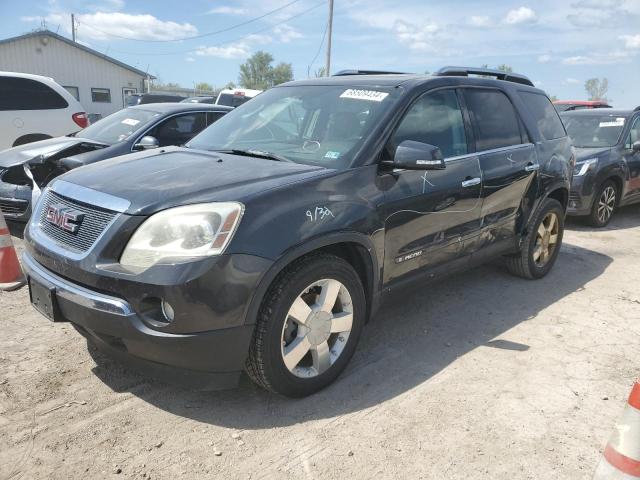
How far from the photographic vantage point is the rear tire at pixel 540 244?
4922 mm

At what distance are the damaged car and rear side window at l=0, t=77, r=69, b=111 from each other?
2.55 m

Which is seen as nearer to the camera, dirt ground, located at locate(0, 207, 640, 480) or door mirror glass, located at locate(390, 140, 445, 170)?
dirt ground, located at locate(0, 207, 640, 480)

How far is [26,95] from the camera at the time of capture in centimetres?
880

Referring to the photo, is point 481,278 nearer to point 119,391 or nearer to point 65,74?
point 119,391

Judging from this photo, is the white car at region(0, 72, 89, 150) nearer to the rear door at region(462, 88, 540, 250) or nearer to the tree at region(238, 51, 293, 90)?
the rear door at region(462, 88, 540, 250)

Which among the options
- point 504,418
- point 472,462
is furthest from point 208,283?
point 504,418

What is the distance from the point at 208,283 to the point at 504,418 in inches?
71.2

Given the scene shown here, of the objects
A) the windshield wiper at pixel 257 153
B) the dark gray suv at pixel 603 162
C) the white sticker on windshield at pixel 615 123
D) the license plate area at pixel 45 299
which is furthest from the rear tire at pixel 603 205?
the license plate area at pixel 45 299

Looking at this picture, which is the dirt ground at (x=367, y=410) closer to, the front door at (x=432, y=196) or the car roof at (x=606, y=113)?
the front door at (x=432, y=196)

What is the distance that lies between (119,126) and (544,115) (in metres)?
5.01

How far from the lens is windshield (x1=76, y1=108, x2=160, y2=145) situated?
21.3ft

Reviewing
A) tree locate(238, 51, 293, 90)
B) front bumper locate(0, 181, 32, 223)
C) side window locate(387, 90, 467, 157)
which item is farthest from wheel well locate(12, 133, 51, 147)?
tree locate(238, 51, 293, 90)

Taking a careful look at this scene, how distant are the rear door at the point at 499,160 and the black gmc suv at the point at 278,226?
0.02m

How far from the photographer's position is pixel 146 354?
2.55m
